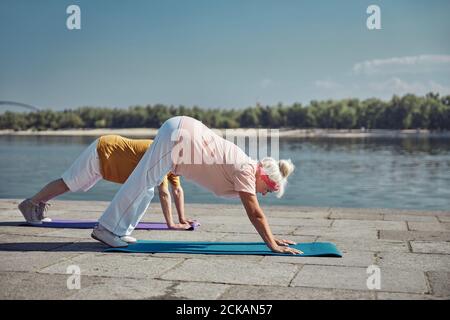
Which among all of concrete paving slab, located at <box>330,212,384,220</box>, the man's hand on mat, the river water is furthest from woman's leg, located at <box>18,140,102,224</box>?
the river water

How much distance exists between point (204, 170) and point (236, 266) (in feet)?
2.68

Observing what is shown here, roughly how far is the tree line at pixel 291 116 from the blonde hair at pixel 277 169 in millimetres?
89175

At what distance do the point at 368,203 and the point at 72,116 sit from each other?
85.9 meters

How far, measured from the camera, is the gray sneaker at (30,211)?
6289mm

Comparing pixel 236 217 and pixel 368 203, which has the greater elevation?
pixel 236 217

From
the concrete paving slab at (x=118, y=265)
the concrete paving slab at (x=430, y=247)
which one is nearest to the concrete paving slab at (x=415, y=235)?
the concrete paving slab at (x=430, y=247)

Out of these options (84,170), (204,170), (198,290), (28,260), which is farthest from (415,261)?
(84,170)

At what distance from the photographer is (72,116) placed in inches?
3935

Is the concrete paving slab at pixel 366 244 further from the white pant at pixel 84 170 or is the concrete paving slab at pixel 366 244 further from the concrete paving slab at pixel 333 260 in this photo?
the white pant at pixel 84 170

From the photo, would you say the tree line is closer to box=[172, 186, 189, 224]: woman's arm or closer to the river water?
the river water

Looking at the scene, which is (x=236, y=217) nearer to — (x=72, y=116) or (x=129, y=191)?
(x=129, y=191)

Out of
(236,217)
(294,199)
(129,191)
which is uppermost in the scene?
(129,191)

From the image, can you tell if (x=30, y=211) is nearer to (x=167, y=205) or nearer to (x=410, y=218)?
(x=167, y=205)
